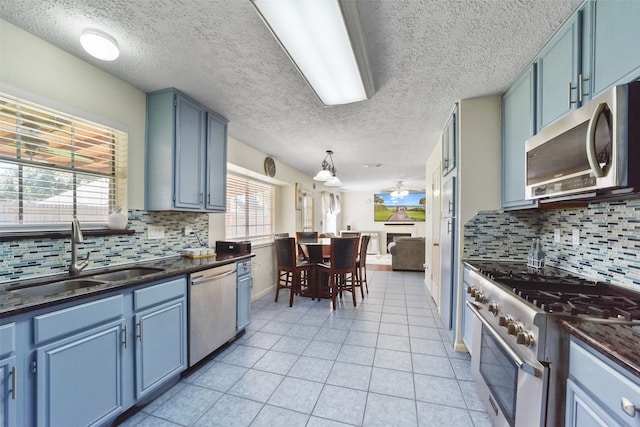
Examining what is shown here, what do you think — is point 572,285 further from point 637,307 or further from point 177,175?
point 177,175

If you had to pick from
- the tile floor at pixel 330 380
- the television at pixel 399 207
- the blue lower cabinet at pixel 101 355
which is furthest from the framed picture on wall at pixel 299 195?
the television at pixel 399 207

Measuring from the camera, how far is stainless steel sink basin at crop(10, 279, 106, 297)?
4.64ft

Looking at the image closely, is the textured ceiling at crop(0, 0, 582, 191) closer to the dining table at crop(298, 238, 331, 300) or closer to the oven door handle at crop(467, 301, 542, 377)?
the oven door handle at crop(467, 301, 542, 377)

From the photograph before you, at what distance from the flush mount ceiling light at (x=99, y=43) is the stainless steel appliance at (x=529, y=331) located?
102 inches

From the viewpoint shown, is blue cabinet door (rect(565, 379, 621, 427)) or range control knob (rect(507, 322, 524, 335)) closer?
blue cabinet door (rect(565, 379, 621, 427))

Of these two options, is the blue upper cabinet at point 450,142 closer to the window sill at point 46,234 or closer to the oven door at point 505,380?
the oven door at point 505,380

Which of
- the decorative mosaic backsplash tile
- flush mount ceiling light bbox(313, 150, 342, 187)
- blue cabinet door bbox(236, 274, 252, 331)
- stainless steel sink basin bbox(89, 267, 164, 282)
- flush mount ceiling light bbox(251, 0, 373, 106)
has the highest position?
flush mount ceiling light bbox(251, 0, 373, 106)

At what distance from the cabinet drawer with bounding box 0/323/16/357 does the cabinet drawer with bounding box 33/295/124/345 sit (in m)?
0.07

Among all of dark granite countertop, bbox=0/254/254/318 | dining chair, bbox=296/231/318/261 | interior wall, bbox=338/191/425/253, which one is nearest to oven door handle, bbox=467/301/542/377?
dark granite countertop, bbox=0/254/254/318

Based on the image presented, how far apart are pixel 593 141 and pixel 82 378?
257cm

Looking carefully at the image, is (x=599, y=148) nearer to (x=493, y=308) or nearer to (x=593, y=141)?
(x=593, y=141)

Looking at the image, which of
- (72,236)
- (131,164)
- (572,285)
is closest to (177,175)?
(131,164)

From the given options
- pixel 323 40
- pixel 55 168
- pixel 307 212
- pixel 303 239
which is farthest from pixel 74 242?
pixel 307 212

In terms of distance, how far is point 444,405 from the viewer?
171 cm
